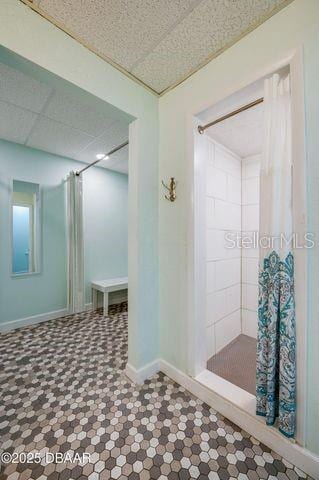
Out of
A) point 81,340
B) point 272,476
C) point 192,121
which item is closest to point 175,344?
point 272,476

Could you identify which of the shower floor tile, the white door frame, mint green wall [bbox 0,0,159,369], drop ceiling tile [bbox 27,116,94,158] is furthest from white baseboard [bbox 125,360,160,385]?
drop ceiling tile [bbox 27,116,94,158]

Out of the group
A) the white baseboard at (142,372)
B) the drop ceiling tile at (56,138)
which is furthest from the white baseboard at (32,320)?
the drop ceiling tile at (56,138)

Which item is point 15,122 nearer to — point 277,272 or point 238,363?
point 277,272

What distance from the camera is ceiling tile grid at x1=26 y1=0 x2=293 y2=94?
106 cm

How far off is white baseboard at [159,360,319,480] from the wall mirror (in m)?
2.35

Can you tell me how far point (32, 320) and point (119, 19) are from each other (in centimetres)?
311

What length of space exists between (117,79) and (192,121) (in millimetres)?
613

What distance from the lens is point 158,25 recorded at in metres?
1.15

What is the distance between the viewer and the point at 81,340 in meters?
2.21

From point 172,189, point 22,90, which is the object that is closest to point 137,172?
point 172,189

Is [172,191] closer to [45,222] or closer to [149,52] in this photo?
[149,52]

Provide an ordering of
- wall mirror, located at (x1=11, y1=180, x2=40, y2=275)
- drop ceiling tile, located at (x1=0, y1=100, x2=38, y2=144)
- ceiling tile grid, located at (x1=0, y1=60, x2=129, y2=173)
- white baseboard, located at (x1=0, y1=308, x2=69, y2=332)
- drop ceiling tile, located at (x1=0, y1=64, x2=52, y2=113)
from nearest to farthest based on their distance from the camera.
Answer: drop ceiling tile, located at (x1=0, y1=64, x2=52, y2=113), ceiling tile grid, located at (x1=0, y1=60, x2=129, y2=173), drop ceiling tile, located at (x1=0, y1=100, x2=38, y2=144), white baseboard, located at (x1=0, y1=308, x2=69, y2=332), wall mirror, located at (x1=11, y1=180, x2=40, y2=275)

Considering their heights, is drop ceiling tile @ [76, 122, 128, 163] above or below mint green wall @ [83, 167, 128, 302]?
above

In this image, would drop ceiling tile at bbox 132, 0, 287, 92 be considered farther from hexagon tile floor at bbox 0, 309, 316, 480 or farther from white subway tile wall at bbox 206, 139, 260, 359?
hexagon tile floor at bbox 0, 309, 316, 480
